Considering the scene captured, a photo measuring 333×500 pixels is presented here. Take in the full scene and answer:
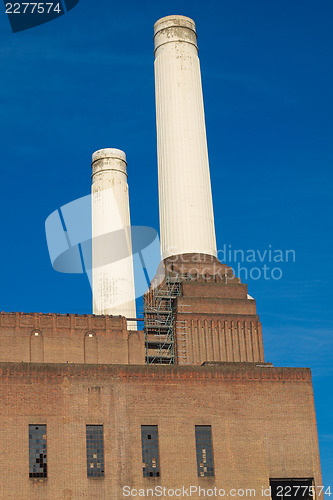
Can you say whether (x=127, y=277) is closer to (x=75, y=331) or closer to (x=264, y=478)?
(x=75, y=331)

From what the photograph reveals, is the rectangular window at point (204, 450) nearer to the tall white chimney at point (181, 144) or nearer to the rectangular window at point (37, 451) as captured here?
the rectangular window at point (37, 451)

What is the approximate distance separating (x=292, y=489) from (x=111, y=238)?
1285 inches

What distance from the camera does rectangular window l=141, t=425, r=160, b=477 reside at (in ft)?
146

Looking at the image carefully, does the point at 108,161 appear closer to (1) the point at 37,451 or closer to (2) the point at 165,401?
(2) the point at 165,401

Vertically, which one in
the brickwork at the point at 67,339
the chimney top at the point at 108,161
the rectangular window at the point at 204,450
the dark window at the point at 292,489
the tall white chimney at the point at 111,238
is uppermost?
the chimney top at the point at 108,161

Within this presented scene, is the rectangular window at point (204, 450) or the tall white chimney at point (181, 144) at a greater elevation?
the tall white chimney at point (181, 144)

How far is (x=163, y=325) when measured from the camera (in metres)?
53.2

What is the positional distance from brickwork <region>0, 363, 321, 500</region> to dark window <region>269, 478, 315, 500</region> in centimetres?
64

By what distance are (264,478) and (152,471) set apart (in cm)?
635

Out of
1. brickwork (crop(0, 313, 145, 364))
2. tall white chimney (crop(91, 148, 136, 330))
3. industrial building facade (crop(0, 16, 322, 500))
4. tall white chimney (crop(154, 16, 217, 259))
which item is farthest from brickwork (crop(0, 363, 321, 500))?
tall white chimney (crop(91, 148, 136, 330))

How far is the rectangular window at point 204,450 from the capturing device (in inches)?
1786

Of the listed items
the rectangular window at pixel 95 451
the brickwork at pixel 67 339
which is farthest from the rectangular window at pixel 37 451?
the brickwork at pixel 67 339

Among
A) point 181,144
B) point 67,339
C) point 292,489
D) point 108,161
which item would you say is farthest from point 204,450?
point 108,161

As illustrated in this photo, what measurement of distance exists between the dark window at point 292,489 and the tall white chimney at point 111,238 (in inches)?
1055
